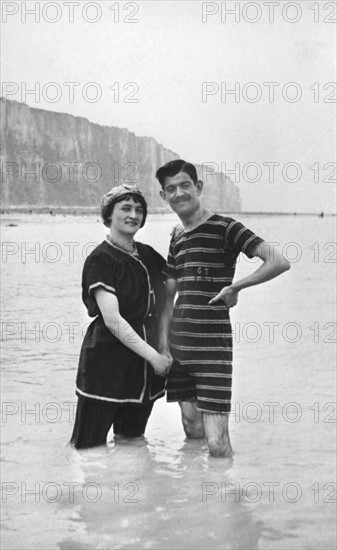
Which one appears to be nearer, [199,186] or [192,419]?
[199,186]

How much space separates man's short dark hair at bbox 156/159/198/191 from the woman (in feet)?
0.50

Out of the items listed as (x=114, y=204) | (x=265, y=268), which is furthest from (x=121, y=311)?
(x=265, y=268)

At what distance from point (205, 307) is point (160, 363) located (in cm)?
32

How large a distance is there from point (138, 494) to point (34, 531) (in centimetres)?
54

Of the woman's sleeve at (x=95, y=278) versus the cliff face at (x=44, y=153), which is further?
the cliff face at (x=44, y=153)

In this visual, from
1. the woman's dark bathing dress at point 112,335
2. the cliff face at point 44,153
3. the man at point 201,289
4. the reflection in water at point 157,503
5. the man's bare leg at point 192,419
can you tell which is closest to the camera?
the reflection in water at point 157,503

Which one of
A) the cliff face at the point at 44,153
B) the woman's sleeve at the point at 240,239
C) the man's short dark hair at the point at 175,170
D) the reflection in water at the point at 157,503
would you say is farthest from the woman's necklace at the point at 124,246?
the cliff face at the point at 44,153

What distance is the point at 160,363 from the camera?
3.29 meters

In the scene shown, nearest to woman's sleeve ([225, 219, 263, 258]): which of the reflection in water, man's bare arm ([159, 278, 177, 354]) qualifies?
man's bare arm ([159, 278, 177, 354])

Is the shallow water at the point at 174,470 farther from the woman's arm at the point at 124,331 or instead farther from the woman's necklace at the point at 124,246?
the woman's necklace at the point at 124,246

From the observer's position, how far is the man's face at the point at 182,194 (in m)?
3.25

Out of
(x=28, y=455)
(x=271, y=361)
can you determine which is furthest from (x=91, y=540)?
(x=271, y=361)

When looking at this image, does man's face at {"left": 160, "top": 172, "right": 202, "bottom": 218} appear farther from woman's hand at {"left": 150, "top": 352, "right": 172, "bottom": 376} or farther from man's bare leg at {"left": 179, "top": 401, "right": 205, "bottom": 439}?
man's bare leg at {"left": 179, "top": 401, "right": 205, "bottom": 439}

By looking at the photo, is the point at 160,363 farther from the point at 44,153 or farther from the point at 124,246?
the point at 44,153
